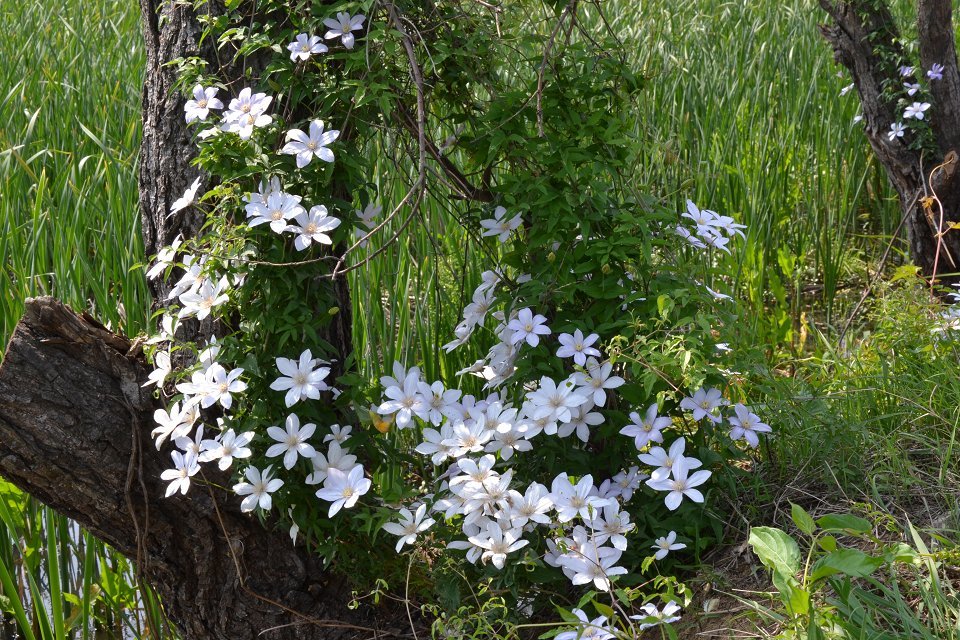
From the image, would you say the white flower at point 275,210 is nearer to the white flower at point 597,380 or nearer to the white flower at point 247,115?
the white flower at point 247,115

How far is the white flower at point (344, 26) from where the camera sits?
1497 mm

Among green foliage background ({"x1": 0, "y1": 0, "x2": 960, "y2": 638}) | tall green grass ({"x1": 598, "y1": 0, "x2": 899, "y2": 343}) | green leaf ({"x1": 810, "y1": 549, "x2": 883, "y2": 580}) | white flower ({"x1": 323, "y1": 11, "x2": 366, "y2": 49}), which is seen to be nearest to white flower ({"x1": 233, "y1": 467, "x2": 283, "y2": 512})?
green foliage background ({"x1": 0, "y1": 0, "x2": 960, "y2": 638})

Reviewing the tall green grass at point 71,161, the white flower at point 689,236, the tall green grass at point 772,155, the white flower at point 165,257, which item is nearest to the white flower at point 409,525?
the white flower at point 165,257

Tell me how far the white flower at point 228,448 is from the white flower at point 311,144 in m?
0.46

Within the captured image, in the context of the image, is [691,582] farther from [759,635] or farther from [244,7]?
[244,7]

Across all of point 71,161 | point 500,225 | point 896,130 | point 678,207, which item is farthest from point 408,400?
point 896,130

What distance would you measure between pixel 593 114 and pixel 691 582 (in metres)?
0.85

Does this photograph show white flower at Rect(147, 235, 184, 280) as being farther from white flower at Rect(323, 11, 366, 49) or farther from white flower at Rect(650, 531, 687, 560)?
white flower at Rect(650, 531, 687, 560)

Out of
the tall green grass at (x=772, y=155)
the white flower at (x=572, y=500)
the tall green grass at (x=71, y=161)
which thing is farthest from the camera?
the tall green grass at (x=772, y=155)

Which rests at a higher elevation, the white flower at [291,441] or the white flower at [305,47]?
the white flower at [305,47]

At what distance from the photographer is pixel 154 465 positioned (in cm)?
169

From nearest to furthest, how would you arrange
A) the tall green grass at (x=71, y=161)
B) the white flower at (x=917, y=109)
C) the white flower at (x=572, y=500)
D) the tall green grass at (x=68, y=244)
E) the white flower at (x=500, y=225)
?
the white flower at (x=572, y=500)
the white flower at (x=500, y=225)
the tall green grass at (x=68, y=244)
the tall green grass at (x=71, y=161)
the white flower at (x=917, y=109)

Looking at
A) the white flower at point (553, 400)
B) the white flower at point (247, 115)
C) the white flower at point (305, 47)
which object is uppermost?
the white flower at point (305, 47)

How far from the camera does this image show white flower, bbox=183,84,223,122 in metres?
1.51
